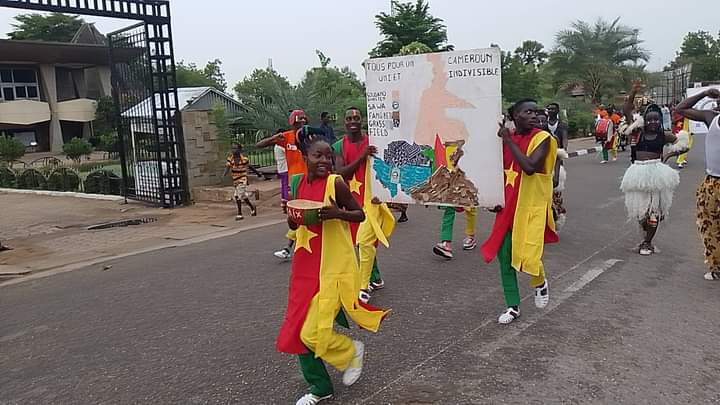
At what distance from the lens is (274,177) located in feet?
48.2

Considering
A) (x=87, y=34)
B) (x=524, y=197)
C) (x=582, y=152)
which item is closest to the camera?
(x=524, y=197)

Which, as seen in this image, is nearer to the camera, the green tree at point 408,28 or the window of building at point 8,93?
the green tree at point 408,28

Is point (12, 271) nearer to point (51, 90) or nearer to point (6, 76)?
point (51, 90)

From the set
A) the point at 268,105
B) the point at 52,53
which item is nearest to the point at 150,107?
the point at 268,105

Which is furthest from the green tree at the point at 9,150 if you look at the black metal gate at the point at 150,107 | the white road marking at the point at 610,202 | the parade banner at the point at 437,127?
the parade banner at the point at 437,127

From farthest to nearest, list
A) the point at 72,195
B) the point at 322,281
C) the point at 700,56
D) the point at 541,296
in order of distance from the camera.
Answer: the point at 700,56 → the point at 72,195 → the point at 541,296 → the point at 322,281

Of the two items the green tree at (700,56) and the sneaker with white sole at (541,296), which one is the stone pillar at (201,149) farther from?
the green tree at (700,56)

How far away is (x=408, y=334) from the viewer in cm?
459

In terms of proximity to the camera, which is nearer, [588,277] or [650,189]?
[588,277]

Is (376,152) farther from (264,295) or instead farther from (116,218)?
(116,218)

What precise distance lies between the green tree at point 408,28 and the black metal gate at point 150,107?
13898 mm

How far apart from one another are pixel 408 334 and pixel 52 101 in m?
44.9

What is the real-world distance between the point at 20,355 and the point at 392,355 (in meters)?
2.91

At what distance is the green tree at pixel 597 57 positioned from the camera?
1483 inches
